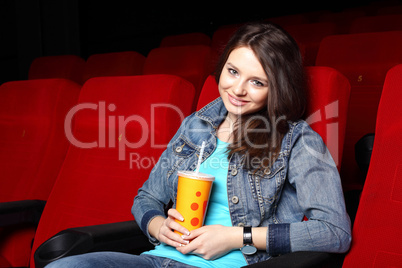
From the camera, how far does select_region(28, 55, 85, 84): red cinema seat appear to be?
250 centimetres

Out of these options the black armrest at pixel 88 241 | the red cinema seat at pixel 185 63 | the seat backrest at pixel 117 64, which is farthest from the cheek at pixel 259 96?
the seat backrest at pixel 117 64

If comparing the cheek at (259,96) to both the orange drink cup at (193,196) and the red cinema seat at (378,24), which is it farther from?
the red cinema seat at (378,24)

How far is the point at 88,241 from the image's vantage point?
79 centimetres

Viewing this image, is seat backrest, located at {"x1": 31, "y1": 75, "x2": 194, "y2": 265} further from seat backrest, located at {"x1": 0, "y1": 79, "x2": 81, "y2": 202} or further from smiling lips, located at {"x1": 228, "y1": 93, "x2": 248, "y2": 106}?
smiling lips, located at {"x1": 228, "y1": 93, "x2": 248, "y2": 106}

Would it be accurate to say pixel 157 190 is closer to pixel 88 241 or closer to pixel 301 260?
pixel 88 241

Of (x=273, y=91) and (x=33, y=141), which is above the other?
(x=273, y=91)

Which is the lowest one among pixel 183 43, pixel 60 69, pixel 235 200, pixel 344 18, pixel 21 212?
pixel 21 212

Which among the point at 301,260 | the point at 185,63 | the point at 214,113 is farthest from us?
the point at 185,63

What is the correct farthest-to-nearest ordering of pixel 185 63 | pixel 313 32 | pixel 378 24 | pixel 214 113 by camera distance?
1. pixel 313 32
2. pixel 378 24
3. pixel 185 63
4. pixel 214 113

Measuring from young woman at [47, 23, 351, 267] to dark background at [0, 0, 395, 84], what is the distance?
2820mm

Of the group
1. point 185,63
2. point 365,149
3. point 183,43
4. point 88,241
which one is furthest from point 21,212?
point 183,43

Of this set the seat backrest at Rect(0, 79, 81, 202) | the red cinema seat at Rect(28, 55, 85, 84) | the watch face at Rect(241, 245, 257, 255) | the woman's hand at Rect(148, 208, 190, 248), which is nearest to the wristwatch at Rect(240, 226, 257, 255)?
the watch face at Rect(241, 245, 257, 255)

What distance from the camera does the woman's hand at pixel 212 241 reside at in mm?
748

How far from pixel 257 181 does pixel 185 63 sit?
104 cm
